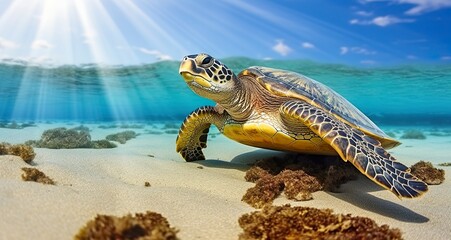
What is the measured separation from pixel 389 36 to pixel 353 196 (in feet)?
103

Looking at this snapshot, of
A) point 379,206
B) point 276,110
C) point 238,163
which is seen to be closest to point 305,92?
point 276,110

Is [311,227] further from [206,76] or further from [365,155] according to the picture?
[206,76]

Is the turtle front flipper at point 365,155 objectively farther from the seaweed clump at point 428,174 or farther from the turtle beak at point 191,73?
the seaweed clump at point 428,174

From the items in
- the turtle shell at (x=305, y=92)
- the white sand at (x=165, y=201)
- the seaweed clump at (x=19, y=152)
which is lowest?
the seaweed clump at (x=19, y=152)

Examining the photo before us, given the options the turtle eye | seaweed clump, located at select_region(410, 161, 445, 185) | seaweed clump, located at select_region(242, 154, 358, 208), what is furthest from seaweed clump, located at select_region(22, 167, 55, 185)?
seaweed clump, located at select_region(410, 161, 445, 185)

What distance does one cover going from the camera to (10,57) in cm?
2789

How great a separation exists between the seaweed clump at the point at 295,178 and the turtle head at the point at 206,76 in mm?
1245

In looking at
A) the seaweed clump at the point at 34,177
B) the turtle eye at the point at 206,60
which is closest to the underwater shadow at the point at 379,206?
the turtle eye at the point at 206,60

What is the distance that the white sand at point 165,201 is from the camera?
2.22 meters

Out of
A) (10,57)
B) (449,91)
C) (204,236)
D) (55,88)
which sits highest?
(449,91)

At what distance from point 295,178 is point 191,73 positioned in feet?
6.23

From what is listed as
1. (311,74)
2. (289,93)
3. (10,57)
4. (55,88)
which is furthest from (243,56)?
(55,88)

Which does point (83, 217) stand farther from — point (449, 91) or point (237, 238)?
point (449, 91)

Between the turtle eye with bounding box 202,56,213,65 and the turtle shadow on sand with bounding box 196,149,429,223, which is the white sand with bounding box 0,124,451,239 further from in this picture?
the turtle eye with bounding box 202,56,213,65
